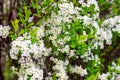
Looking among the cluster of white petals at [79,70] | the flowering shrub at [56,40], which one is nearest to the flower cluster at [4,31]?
the flowering shrub at [56,40]

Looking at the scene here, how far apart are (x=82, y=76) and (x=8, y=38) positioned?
101 centimetres

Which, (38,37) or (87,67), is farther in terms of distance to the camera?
(87,67)

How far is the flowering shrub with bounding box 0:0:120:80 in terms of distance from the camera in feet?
11.4

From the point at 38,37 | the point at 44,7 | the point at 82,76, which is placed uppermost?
the point at 44,7

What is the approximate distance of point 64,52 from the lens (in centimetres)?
380

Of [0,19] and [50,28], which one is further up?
[0,19]

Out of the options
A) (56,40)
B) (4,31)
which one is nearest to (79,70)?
(56,40)

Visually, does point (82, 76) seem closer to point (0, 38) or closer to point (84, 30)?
point (84, 30)

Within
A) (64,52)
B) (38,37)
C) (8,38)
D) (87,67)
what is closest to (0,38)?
(8,38)

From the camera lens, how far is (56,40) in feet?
12.3

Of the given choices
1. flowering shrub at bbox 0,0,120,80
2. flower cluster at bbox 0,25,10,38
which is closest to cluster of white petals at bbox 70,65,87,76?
flowering shrub at bbox 0,0,120,80

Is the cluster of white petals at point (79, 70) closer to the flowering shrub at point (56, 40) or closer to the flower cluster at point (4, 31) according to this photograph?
the flowering shrub at point (56, 40)

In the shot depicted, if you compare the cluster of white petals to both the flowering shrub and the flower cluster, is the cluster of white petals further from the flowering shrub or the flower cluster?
the flower cluster

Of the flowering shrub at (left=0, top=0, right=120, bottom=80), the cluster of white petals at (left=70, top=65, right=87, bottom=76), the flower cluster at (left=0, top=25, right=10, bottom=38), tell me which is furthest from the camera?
the cluster of white petals at (left=70, top=65, right=87, bottom=76)
